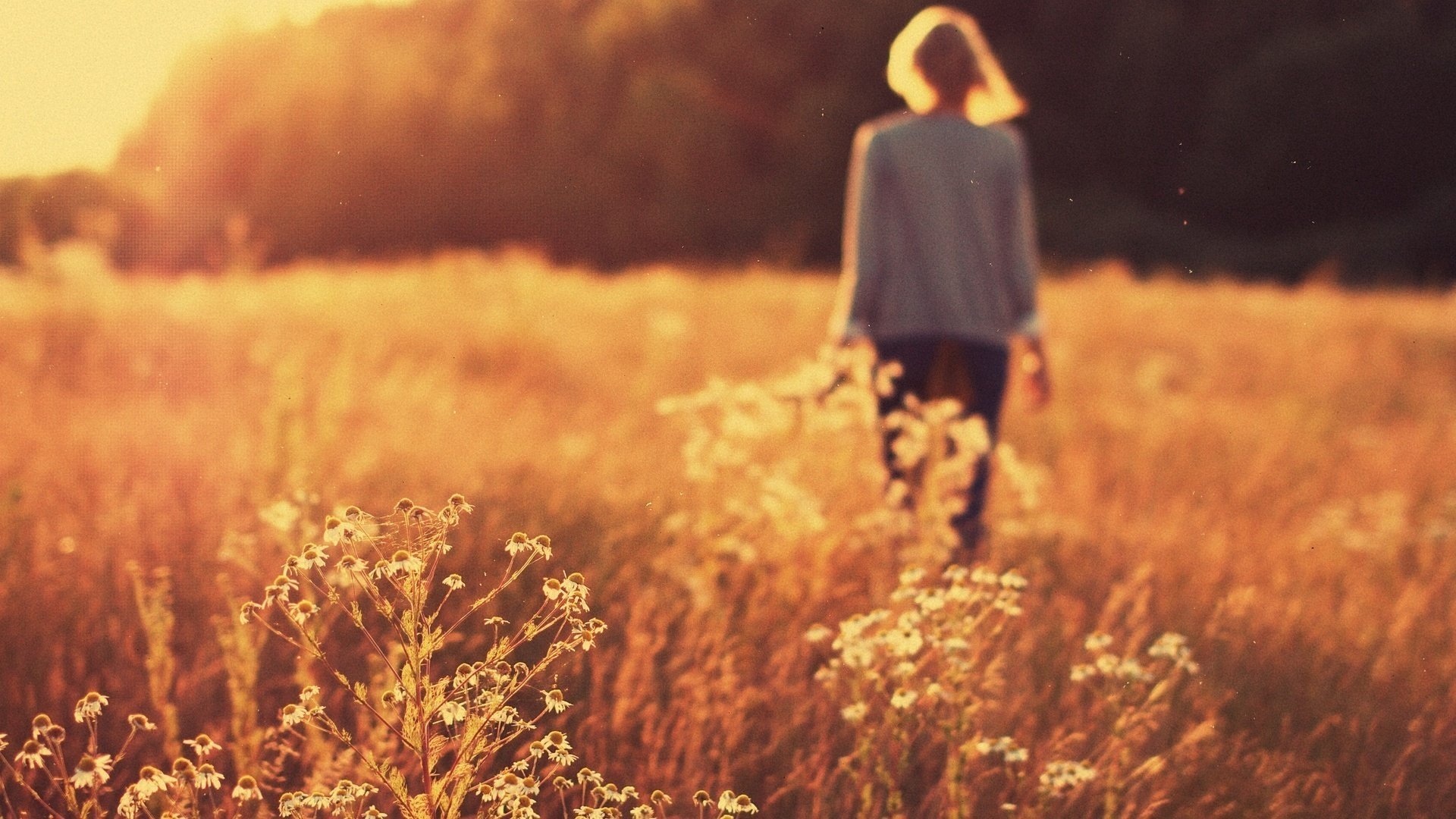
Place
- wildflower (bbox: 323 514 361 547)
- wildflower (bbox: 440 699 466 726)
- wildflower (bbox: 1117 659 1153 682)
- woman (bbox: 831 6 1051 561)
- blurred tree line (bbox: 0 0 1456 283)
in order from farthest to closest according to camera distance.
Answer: blurred tree line (bbox: 0 0 1456 283) < woman (bbox: 831 6 1051 561) < wildflower (bbox: 1117 659 1153 682) < wildflower (bbox: 440 699 466 726) < wildflower (bbox: 323 514 361 547)

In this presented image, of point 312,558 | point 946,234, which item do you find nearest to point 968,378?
point 946,234

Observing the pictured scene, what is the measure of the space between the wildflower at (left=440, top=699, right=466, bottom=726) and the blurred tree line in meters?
23.5

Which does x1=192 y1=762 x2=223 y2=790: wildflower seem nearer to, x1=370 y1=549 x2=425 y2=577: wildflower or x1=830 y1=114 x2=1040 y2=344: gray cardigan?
x1=370 y1=549 x2=425 y2=577: wildflower

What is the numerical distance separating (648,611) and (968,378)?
1.56 meters

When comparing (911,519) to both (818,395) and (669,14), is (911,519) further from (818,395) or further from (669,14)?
(669,14)

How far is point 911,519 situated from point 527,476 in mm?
1388

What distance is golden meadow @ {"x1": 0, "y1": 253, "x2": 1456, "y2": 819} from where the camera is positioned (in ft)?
6.51

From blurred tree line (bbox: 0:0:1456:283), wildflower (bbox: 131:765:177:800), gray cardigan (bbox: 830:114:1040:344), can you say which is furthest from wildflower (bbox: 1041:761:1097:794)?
blurred tree line (bbox: 0:0:1456:283)

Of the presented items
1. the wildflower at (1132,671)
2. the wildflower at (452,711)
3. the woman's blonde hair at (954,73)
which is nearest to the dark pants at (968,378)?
the woman's blonde hair at (954,73)

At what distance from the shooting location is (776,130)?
2905 cm

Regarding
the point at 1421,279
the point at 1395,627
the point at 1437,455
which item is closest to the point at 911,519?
the point at 1395,627

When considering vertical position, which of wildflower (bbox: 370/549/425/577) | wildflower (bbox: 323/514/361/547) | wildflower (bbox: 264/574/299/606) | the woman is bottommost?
wildflower (bbox: 264/574/299/606)

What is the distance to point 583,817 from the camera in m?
1.70

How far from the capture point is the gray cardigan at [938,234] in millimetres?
3803
